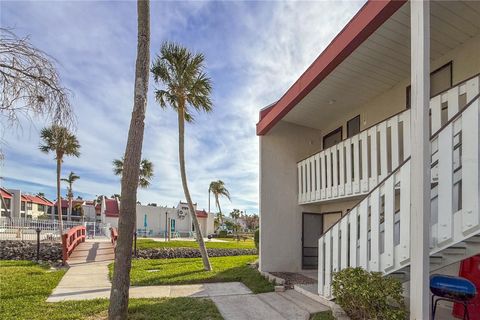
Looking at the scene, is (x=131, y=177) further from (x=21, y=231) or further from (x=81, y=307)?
(x=21, y=231)

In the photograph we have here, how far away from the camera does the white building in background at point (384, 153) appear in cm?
435

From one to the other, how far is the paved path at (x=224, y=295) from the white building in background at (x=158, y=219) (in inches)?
1128

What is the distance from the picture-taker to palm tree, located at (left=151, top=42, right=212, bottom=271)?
444 inches

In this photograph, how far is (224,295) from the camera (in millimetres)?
7797

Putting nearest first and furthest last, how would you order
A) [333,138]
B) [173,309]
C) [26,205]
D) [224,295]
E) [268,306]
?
[173,309]
[268,306]
[224,295]
[333,138]
[26,205]

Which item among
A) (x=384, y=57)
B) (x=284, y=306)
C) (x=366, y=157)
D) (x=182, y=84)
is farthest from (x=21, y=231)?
(x=384, y=57)

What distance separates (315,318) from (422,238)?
8.67ft

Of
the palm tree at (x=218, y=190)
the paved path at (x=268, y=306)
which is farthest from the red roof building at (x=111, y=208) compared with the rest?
the paved path at (x=268, y=306)

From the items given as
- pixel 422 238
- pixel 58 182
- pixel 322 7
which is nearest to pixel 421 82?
pixel 422 238

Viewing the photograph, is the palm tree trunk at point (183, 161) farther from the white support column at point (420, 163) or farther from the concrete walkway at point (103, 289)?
the white support column at point (420, 163)

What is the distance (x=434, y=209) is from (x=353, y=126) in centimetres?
563

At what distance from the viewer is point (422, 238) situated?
4.22 metres

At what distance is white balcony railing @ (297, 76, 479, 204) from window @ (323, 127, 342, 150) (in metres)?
1.41

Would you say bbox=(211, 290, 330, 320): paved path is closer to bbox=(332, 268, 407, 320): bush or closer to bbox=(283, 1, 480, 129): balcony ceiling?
bbox=(332, 268, 407, 320): bush
